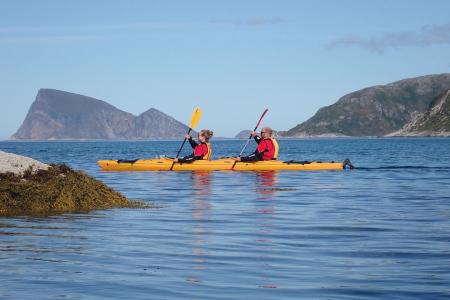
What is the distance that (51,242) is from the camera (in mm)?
11258

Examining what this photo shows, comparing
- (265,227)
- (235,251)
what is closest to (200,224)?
(265,227)

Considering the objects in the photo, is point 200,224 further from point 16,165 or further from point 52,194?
point 16,165

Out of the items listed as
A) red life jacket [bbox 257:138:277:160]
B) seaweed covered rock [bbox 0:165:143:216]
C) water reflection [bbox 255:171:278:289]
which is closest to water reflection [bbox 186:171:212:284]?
water reflection [bbox 255:171:278:289]

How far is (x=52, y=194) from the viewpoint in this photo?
1644 cm

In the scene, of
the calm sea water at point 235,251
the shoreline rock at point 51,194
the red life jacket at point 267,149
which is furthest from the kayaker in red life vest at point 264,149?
the shoreline rock at point 51,194

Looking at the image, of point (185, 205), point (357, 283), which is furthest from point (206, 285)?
point (185, 205)

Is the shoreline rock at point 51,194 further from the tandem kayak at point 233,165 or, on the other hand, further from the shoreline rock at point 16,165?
the tandem kayak at point 233,165

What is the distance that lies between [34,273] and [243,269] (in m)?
2.46

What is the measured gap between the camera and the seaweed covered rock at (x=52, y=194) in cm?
1575

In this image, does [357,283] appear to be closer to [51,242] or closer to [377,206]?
[51,242]

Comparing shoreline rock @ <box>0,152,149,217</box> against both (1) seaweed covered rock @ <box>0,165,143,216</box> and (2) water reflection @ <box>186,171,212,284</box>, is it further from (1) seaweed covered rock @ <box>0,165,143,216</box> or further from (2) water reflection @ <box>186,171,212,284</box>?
(2) water reflection @ <box>186,171,212,284</box>

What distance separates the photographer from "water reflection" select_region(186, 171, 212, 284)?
955 centimetres

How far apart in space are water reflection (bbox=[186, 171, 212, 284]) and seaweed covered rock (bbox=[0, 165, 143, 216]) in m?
1.77

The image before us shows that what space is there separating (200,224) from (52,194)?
3957mm
